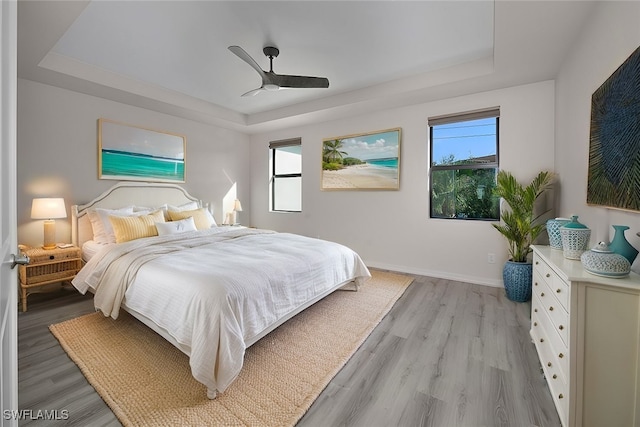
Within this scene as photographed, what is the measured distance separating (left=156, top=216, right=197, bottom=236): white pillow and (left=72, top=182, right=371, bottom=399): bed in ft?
0.05

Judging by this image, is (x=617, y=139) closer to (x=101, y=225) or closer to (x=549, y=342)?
(x=549, y=342)

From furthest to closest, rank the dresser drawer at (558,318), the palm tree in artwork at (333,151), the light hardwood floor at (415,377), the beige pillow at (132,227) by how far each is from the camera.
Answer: the palm tree in artwork at (333,151)
the beige pillow at (132,227)
the light hardwood floor at (415,377)
the dresser drawer at (558,318)

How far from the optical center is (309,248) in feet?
9.46

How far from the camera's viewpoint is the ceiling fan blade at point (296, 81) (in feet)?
9.10

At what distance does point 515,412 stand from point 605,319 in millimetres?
696

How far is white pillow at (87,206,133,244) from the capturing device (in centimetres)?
323

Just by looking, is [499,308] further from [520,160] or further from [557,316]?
[520,160]

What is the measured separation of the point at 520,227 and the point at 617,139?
153 cm

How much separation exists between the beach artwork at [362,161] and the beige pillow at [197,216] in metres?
1.95

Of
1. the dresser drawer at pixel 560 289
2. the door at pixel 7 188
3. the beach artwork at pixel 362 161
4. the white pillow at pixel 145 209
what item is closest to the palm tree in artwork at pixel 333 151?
the beach artwork at pixel 362 161

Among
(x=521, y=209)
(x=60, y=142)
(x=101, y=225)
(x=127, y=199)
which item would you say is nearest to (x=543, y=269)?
(x=521, y=209)

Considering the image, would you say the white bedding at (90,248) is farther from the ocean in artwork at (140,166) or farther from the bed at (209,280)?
the ocean in artwork at (140,166)

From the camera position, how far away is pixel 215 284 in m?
1.80

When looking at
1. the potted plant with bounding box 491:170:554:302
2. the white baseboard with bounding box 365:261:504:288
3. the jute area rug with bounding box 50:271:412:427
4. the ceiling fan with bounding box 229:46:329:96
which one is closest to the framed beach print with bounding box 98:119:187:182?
the jute area rug with bounding box 50:271:412:427
